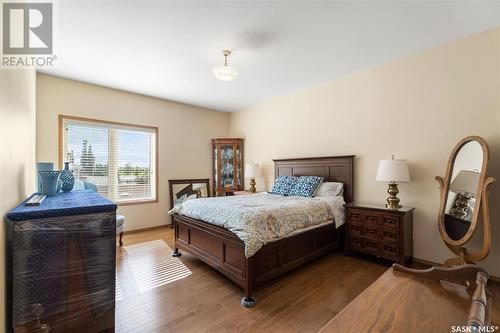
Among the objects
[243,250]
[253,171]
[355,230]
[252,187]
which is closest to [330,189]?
[355,230]

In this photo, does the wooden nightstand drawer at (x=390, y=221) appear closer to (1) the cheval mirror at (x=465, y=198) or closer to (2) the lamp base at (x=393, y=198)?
(2) the lamp base at (x=393, y=198)

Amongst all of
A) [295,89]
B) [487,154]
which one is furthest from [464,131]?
[295,89]

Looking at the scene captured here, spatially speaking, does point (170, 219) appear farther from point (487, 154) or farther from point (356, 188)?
point (487, 154)

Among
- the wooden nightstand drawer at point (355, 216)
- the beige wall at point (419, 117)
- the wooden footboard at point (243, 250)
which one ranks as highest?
the beige wall at point (419, 117)

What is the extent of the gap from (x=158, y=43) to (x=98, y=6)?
676 mm

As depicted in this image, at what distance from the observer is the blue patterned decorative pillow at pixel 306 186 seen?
11.8 ft

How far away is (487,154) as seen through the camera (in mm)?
2252

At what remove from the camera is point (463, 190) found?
2.48 metres

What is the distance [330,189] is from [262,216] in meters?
1.77

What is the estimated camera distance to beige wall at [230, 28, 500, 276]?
2.49m

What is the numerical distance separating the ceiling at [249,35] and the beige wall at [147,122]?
35 cm

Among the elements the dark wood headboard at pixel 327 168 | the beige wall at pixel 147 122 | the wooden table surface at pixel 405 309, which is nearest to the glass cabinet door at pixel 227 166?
the beige wall at pixel 147 122

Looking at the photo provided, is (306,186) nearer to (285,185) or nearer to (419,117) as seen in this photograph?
(285,185)

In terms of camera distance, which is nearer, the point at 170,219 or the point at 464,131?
the point at 464,131
